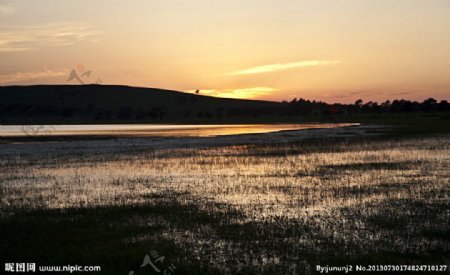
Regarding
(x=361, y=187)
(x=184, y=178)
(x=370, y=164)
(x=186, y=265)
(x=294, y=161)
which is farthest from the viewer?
(x=294, y=161)

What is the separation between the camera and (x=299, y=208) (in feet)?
69.9

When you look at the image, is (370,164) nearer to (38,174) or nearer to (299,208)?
(299,208)

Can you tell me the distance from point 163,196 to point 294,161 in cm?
1776

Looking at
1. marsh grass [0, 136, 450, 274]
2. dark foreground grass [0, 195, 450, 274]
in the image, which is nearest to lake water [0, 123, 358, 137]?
marsh grass [0, 136, 450, 274]

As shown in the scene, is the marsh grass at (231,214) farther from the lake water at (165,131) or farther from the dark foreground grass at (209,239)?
the lake water at (165,131)

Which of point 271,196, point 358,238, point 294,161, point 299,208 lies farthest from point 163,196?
point 294,161

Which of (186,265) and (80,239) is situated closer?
(186,265)

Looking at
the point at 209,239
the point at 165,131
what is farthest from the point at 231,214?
the point at 165,131

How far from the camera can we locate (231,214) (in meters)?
20.2

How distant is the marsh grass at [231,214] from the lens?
14.3 meters

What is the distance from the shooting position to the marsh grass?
1430 centimetres

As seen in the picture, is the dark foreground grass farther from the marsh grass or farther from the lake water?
the lake water

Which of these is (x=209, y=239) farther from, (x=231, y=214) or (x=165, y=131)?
(x=165, y=131)

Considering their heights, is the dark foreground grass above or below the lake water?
below
